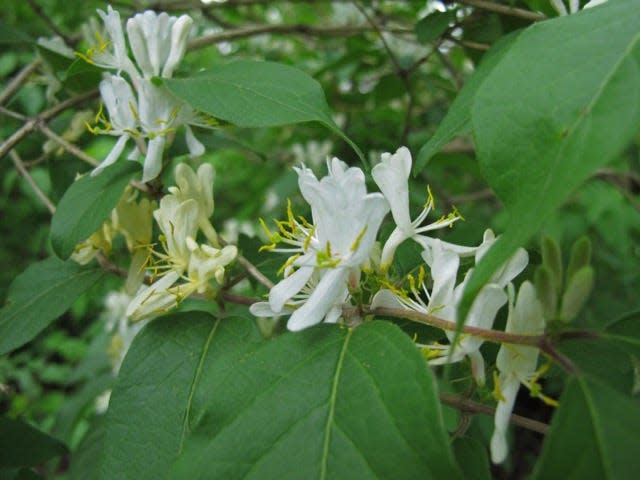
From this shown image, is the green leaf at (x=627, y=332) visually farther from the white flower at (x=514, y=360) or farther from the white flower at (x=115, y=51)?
the white flower at (x=115, y=51)

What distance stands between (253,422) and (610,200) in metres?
1.97

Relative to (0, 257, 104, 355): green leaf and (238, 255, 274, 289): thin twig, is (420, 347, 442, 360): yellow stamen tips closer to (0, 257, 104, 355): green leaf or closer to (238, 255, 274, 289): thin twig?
(238, 255, 274, 289): thin twig

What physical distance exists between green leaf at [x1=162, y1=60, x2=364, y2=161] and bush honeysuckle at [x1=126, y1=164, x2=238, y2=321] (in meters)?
0.10

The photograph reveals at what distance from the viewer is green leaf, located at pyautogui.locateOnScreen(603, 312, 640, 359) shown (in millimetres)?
527

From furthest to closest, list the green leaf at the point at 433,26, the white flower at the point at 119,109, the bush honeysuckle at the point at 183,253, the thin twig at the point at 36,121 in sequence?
1. the green leaf at the point at 433,26
2. the thin twig at the point at 36,121
3. the white flower at the point at 119,109
4. the bush honeysuckle at the point at 183,253

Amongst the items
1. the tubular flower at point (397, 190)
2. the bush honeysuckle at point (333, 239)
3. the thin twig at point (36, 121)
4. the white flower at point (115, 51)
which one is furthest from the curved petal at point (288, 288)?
the thin twig at point (36, 121)

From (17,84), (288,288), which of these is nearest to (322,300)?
(288,288)

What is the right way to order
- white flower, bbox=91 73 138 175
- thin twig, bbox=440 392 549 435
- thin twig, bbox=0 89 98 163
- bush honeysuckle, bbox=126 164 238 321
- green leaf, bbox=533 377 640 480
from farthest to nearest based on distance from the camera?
thin twig, bbox=0 89 98 163
white flower, bbox=91 73 138 175
bush honeysuckle, bbox=126 164 238 321
thin twig, bbox=440 392 549 435
green leaf, bbox=533 377 640 480

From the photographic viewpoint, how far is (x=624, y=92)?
1.60 feet

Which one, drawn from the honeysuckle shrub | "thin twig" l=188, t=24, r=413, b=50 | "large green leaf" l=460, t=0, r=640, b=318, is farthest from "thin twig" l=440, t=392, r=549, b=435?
"thin twig" l=188, t=24, r=413, b=50

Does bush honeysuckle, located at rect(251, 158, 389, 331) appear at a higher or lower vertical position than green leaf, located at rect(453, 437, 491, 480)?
higher

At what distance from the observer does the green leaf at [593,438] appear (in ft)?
1.32

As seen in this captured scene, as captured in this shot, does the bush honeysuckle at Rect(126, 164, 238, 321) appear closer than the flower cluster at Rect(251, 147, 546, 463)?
No

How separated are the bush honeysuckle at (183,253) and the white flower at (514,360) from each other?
0.33 m
